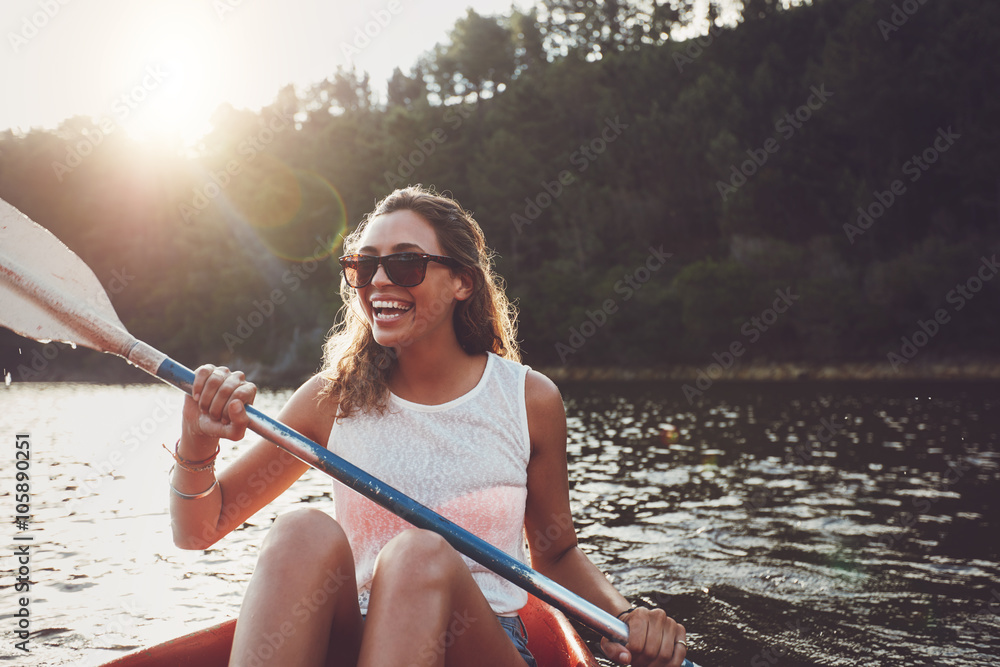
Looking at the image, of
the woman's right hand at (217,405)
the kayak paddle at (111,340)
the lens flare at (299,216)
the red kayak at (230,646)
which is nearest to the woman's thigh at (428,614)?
the kayak paddle at (111,340)

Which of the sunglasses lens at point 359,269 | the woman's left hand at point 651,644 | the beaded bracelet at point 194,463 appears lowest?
the woman's left hand at point 651,644

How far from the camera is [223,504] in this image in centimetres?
220

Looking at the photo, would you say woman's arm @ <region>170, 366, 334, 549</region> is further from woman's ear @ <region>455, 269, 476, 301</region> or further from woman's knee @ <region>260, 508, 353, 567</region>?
woman's ear @ <region>455, 269, 476, 301</region>

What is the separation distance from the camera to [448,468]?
86.6 inches

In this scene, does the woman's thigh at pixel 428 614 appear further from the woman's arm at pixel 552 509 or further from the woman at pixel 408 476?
the woman's arm at pixel 552 509

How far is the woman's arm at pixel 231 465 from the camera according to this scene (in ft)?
6.41

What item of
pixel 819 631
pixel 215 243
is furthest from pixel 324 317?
pixel 819 631

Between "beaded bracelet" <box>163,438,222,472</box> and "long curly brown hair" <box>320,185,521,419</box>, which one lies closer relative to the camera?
"beaded bracelet" <box>163,438,222,472</box>

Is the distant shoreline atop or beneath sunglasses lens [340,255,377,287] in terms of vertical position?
beneath

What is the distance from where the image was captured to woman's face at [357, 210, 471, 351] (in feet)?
7.68

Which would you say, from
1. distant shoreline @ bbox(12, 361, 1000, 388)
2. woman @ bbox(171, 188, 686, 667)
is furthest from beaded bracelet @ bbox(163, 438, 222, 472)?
distant shoreline @ bbox(12, 361, 1000, 388)

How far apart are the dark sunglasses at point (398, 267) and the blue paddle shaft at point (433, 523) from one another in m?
0.56

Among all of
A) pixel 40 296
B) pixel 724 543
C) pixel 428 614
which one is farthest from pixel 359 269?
pixel 724 543

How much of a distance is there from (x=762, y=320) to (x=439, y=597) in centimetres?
3403
